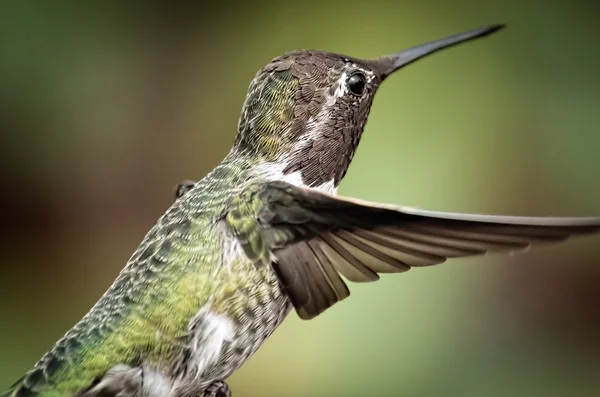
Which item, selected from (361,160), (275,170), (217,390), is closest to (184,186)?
(275,170)

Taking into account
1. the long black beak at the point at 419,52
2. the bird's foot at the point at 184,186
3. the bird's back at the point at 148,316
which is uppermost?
the long black beak at the point at 419,52

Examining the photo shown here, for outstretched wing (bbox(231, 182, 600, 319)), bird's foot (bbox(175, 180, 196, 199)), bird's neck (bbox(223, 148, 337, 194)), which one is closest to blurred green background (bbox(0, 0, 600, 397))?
bird's foot (bbox(175, 180, 196, 199))

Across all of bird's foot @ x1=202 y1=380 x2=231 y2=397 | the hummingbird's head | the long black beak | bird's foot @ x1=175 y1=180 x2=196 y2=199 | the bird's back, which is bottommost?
bird's foot @ x1=202 y1=380 x2=231 y2=397

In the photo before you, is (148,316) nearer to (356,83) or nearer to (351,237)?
(351,237)

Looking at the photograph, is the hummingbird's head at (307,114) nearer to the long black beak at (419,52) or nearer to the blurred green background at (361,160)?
the long black beak at (419,52)

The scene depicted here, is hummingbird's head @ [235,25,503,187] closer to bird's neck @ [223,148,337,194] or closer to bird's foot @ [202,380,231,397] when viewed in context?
bird's neck @ [223,148,337,194]

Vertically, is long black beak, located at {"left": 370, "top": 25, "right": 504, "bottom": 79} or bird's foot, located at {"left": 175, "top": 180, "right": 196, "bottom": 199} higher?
long black beak, located at {"left": 370, "top": 25, "right": 504, "bottom": 79}

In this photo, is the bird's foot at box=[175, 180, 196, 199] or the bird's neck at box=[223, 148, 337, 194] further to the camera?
the bird's foot at box=[175, 180, 196, 199]

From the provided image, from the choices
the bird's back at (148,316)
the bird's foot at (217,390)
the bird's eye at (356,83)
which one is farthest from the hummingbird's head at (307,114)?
the bird's foot at (217,390)
